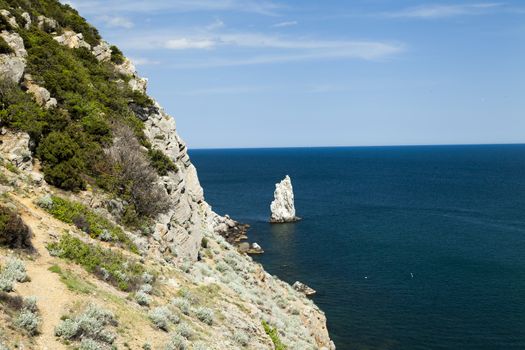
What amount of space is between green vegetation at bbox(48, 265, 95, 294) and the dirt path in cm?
15

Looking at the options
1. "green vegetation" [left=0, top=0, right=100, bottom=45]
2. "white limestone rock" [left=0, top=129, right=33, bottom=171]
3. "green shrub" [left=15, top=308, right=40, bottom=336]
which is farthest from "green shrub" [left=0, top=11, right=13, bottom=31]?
"green shrub" [left=15, top=308, right=40, bottom=336]

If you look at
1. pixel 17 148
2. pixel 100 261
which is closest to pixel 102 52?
pixel 17 148

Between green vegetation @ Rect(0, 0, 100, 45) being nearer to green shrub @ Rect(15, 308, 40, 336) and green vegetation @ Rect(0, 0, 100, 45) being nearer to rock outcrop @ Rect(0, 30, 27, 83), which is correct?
rock outcrop @ Rect(0, 30, 27, 83)

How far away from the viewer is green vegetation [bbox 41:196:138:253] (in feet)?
64.4

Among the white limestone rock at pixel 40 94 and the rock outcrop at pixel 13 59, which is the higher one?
the rock outcrop at pixel 13 59

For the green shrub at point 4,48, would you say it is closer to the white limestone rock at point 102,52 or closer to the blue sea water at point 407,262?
the white limestone rock at point 102,52

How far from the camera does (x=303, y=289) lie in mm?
55969

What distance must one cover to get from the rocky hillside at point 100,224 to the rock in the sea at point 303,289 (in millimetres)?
19461

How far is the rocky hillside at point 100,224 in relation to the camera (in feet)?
45.4

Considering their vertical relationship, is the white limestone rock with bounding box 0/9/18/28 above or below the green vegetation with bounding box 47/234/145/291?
above

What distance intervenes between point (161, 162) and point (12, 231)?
14925mm

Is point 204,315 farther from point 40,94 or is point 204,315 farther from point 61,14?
point 61,14

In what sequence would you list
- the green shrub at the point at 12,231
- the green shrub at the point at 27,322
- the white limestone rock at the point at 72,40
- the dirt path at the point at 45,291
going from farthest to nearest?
the white limestone rock at the point at 72,40
the green shrub at the point at 12,231
the dirt path at the point at 45,291
the green shrub at the point at 27,322

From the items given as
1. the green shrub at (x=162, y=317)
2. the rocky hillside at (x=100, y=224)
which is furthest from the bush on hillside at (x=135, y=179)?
the green shrub at (x=162, y=317)
